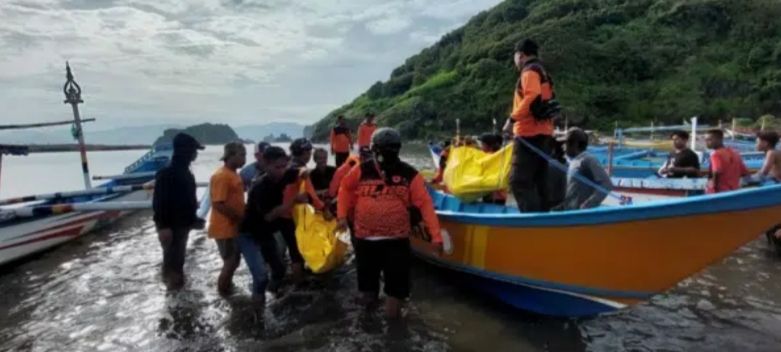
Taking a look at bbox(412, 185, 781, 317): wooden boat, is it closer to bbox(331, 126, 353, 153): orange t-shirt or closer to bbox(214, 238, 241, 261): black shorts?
bbox(214, 238, 241, 261): black shorts

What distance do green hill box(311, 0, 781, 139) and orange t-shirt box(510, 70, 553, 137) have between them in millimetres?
48710

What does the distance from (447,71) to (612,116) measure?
26.3 meters

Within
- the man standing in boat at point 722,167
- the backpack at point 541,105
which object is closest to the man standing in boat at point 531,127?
the backpack at point 541,105

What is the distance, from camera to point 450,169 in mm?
7348

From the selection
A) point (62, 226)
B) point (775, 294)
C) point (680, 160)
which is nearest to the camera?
point (775, 294)

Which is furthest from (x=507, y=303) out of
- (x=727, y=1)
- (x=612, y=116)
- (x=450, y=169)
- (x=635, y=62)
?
(x=727, y=1)

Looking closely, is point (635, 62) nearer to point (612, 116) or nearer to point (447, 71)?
point (612, 116)

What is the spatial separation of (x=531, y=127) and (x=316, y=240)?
2842 mm

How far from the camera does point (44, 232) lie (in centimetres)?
986

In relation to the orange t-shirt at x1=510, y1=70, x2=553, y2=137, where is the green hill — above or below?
above

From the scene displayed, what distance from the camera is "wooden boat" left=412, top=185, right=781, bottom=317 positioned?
13.1 ft

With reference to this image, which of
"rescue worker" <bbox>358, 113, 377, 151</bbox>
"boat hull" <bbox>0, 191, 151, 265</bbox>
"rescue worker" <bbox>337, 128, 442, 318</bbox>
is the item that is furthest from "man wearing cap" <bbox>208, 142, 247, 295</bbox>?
"rescue worker" <bbox>358, 113, 377, 151</bbox>

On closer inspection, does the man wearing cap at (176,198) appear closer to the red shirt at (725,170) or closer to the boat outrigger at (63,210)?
the boat outrigger at (63,210)

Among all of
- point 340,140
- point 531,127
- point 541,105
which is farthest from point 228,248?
point 340,140
